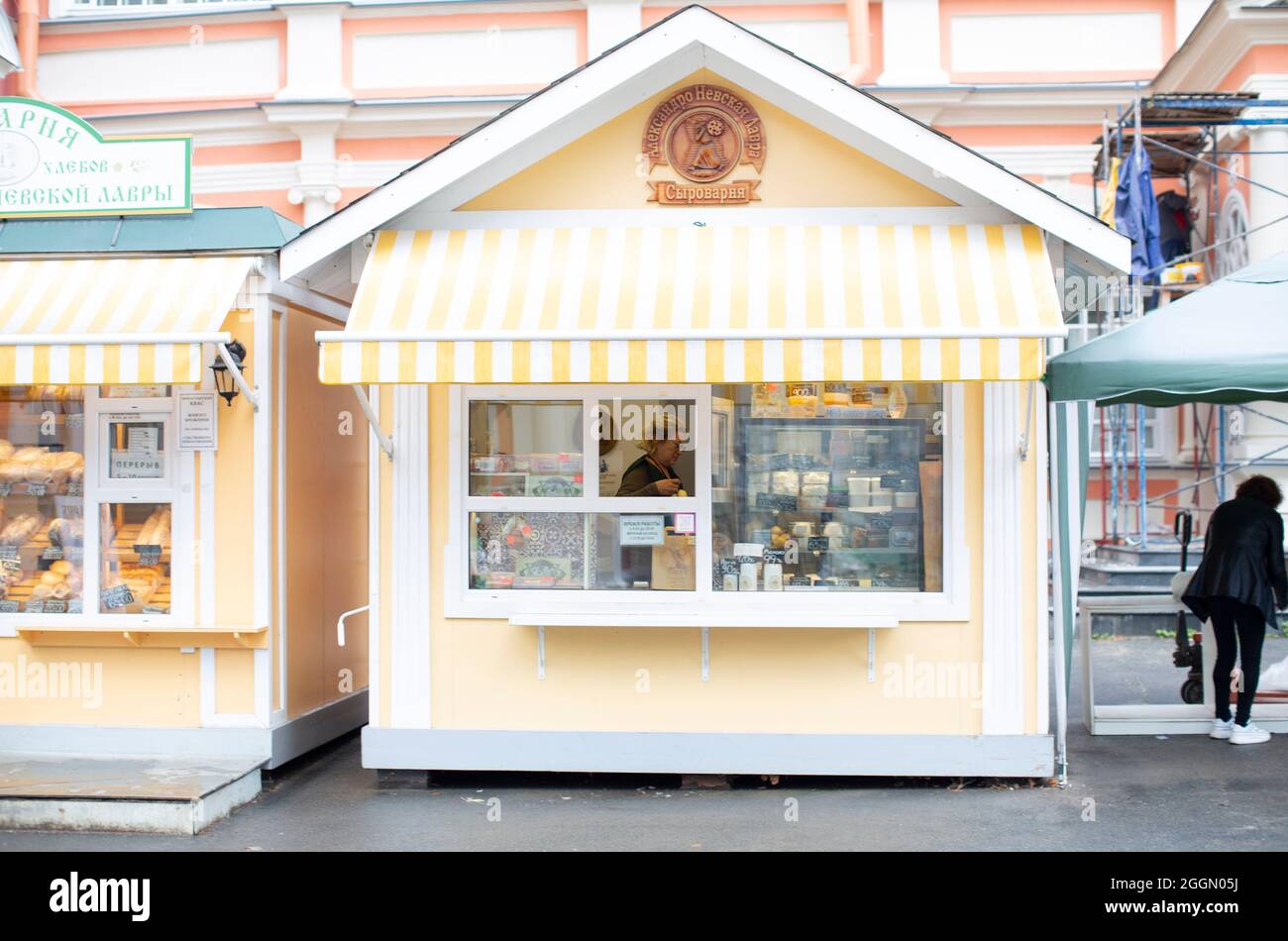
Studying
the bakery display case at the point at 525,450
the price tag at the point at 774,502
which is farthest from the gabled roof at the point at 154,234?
the price tag at the point at 774,502

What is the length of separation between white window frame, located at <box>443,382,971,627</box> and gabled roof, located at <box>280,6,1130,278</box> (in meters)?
1.11

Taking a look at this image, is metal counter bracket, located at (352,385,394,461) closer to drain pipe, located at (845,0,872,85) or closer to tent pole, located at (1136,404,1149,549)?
tent pole, located at (1136,404,1149,549)

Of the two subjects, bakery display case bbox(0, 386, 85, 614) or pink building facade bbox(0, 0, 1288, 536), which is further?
pink building facade bbox(0, 0, 1288, 536)

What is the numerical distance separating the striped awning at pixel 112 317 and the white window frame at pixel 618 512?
1.47 metres

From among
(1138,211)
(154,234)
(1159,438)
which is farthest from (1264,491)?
(154,234)

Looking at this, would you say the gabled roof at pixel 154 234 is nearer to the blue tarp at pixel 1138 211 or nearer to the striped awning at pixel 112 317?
the striped awning at pixel 112 317

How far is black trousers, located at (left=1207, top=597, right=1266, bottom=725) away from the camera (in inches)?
312

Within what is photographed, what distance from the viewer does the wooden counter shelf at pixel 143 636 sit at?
7.34 meters

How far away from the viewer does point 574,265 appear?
6875mm

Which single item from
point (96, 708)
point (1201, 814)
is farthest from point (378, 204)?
point (1201, 814)

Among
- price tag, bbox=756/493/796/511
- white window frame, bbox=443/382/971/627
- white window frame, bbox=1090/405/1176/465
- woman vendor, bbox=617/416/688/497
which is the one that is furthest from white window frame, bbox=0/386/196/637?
white window frame, bbox=1090/405/1176/465

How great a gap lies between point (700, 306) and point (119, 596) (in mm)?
4041

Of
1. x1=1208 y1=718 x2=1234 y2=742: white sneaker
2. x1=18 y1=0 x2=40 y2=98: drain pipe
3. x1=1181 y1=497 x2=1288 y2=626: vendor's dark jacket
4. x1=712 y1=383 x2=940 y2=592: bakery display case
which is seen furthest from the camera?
x1=18 y1=0 x2=40 y2=98: drain pipe

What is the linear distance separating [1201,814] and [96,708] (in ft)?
21.1
